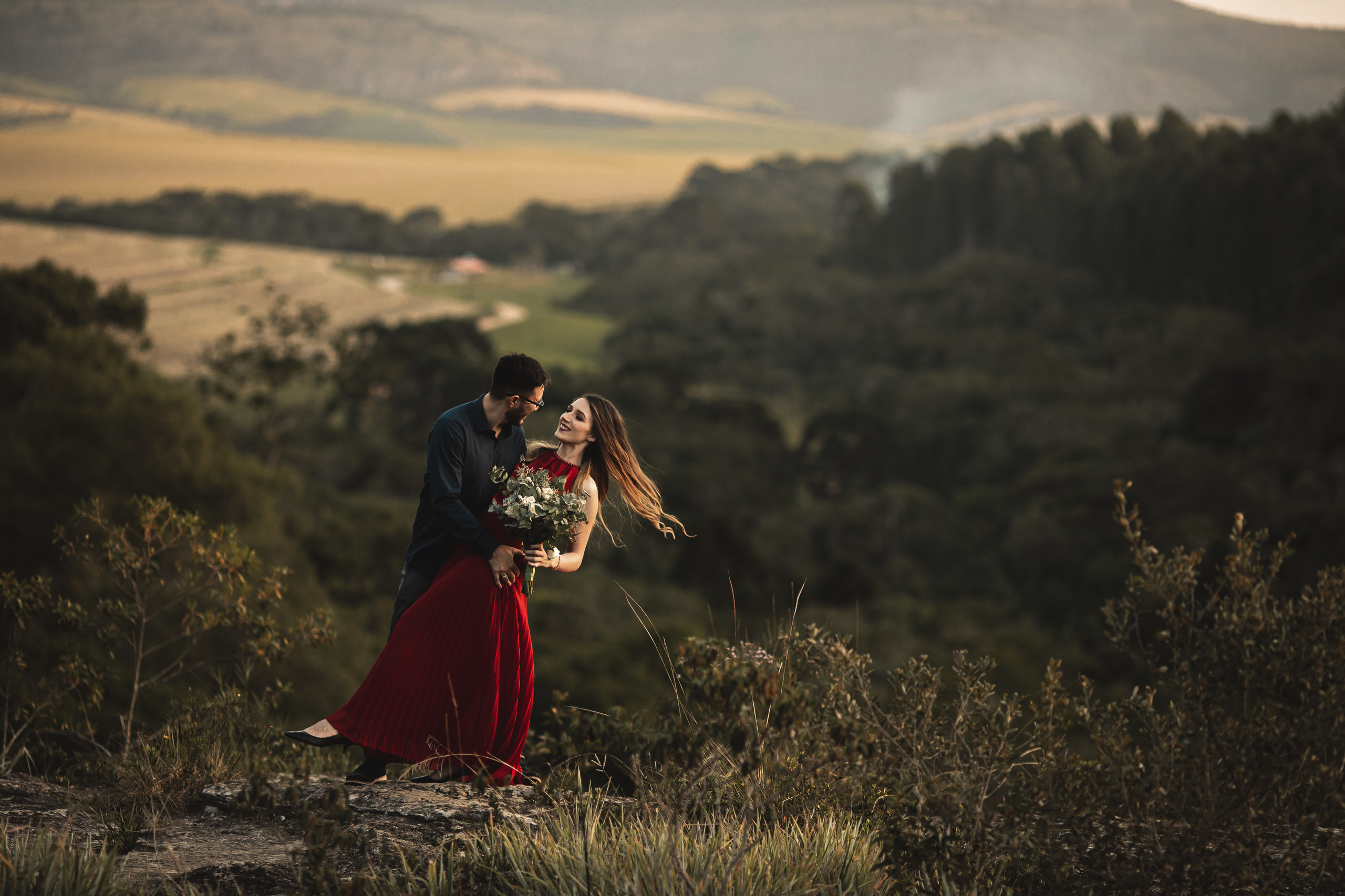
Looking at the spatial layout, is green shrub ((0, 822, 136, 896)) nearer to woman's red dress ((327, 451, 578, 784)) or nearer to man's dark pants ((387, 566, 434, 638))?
woman's red dress ((327, 451, 578, 784))

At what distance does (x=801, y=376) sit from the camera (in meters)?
85.9

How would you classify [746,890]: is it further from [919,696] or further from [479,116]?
[479,116]

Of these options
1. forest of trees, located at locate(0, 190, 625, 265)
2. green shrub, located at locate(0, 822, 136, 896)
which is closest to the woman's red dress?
green shrub, located at locate(0, 822, 136, 896)

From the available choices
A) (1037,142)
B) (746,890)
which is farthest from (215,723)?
(1037,142)

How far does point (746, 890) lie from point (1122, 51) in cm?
19360

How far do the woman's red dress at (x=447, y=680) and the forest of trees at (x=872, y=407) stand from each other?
721 mm

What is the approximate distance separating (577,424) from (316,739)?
1.69 meters

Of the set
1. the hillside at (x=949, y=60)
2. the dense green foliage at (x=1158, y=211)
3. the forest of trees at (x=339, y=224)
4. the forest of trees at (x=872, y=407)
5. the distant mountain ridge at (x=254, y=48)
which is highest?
the hillside at (x=949, y=60)

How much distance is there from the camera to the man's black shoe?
4781 millimetres

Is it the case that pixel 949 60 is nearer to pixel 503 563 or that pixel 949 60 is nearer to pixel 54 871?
pixel 503 563

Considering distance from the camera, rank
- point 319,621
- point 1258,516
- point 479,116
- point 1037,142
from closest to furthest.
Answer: point 319,621 < point 1258,516 < point 1037,142 < point 479,116

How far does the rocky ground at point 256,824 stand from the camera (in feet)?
13.3

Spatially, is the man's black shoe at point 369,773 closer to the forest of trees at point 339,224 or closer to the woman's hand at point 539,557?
the woman's hand at point 539,557

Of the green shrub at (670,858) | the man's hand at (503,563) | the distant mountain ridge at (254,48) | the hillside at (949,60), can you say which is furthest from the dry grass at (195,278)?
the hillside at (949,60)
